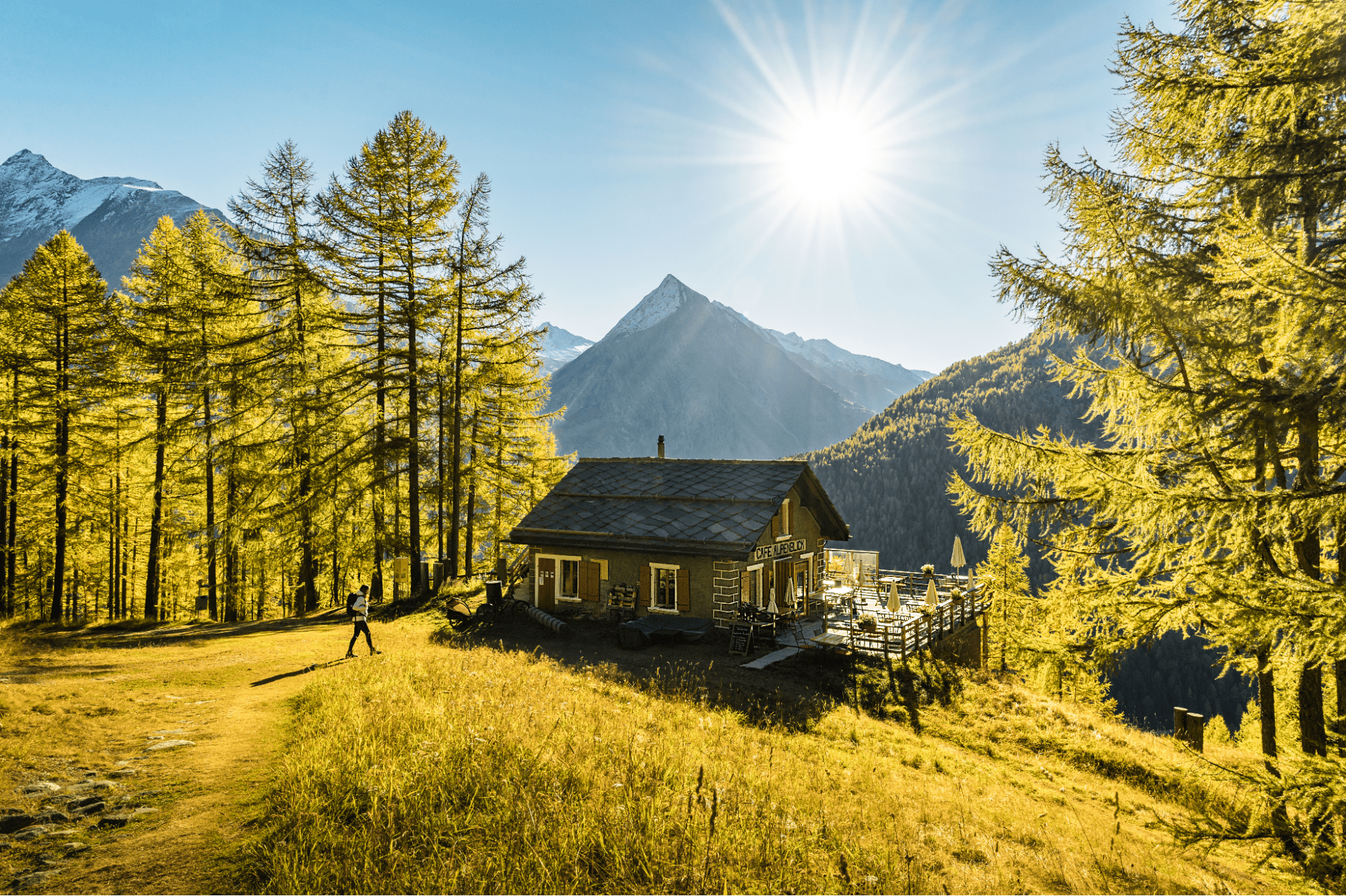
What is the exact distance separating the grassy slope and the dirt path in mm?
489

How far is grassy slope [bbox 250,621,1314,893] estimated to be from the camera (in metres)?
5.01

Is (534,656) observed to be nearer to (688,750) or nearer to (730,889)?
(688,750)

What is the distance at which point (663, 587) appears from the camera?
2180cm

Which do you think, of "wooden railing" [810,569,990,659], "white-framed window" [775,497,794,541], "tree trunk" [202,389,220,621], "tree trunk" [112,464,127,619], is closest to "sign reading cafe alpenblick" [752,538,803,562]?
"white-framed window" [775,497,794,541]

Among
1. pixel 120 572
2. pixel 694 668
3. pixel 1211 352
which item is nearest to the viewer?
pixel 1211 352

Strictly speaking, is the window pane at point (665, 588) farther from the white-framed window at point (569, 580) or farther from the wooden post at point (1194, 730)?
the wooden post at point (1194, 730)

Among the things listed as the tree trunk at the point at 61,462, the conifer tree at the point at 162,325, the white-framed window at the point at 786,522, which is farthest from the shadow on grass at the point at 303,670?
the tree trunk at the point at 61,462

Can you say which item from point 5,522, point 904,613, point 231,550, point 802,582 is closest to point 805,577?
point 802,582

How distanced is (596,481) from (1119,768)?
1952 centimetres

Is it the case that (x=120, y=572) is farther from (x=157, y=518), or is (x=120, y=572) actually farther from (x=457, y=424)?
(x=457, y=424)

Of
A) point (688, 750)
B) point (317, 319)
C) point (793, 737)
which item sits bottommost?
point (793, 737)

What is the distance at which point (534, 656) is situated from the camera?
16.4 m

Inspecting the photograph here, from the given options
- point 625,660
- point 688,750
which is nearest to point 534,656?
point 625,660

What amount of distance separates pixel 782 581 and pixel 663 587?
504cm
